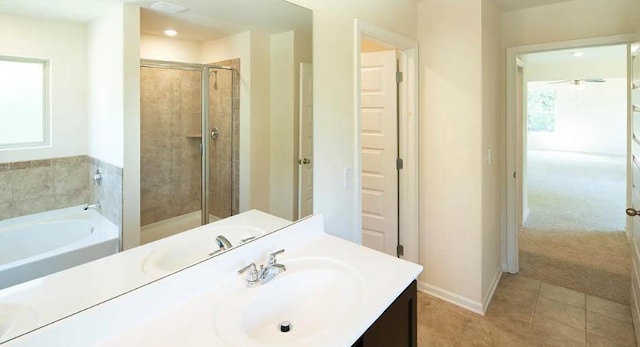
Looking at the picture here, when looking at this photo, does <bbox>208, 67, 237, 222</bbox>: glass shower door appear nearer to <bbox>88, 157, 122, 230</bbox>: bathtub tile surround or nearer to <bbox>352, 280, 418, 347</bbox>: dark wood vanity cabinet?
<bbox>88, 157, 122, 230</bbox>: bathtub tile surround

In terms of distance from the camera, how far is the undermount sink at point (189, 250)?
3.91ft

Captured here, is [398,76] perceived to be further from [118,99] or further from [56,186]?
[56,186]

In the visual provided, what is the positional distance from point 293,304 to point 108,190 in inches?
30.1

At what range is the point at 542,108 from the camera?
489 inches

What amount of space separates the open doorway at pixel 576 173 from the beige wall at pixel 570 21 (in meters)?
0.23

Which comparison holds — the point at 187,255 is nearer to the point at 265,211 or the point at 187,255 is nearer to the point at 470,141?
the point at 265,211

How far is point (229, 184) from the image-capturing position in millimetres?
1452

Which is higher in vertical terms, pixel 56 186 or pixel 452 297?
pixel 56 186

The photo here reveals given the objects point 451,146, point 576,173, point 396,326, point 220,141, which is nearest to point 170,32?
point 220,141

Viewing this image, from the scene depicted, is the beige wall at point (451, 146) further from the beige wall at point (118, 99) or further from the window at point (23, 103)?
the window at point (23, 103)

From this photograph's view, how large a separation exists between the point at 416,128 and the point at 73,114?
2296 mm

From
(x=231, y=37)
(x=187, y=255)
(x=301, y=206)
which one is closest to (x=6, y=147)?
(x=187, y=255)

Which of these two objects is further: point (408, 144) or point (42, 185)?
point (408, 144)

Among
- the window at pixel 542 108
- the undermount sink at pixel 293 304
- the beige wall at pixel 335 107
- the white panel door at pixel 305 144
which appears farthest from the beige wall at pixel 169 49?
the window at pixel 542 108
